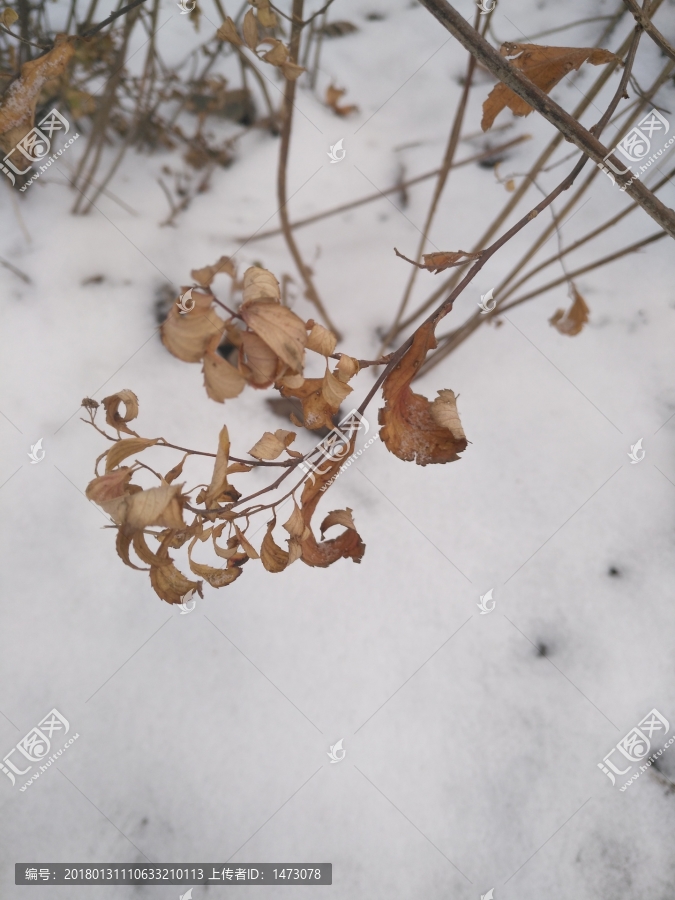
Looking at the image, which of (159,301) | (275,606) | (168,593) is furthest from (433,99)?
(168,593)

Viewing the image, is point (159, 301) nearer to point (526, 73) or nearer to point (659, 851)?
point (526, 73)

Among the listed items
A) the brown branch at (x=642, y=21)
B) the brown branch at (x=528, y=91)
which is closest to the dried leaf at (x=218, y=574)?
the brown branch at (x=528, y=91)

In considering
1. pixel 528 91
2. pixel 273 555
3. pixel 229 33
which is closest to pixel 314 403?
pixel 273 555

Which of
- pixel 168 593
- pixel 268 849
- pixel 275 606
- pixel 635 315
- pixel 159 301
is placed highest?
pixel 635 315

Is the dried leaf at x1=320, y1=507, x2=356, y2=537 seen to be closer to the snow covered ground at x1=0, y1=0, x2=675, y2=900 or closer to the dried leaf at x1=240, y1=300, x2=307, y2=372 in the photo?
the dried leaf at x1=240, y1=300, x2=307, y2=372

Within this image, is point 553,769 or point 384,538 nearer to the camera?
point 553,769

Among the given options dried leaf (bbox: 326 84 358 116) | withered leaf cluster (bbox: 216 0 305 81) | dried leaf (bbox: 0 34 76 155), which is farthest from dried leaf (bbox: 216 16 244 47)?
dried leaf (bbox: 326 84 358 116)

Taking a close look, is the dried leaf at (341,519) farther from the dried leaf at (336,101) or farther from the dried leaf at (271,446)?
the dried leaf at (336,101)

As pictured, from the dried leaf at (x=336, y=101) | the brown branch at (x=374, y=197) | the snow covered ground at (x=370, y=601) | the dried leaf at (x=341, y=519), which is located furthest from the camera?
the dried leaf at (x=336, y=101)
